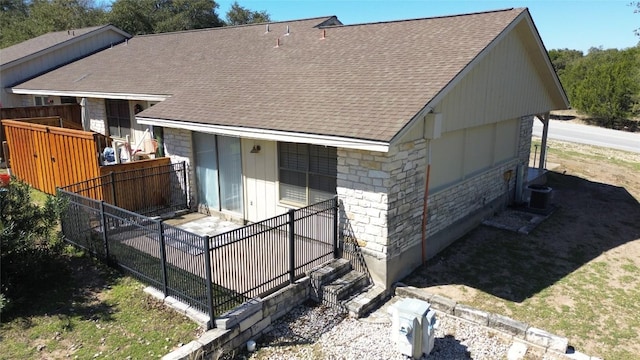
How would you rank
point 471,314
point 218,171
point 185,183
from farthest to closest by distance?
1. point 185,183
2. point 218,171
3. point 471,314

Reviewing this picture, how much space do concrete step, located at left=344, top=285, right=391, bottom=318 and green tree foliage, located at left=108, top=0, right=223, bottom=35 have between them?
42789mm

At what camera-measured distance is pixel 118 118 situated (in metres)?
16.3

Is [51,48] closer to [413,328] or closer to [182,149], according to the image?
[182,149]

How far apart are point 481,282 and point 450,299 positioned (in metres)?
1.07

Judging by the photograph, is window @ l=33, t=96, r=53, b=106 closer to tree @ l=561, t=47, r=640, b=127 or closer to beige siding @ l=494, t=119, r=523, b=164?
beige siding @ l=494, t=119, r=523, b=164

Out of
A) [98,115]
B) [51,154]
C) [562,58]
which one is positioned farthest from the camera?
[562,58]

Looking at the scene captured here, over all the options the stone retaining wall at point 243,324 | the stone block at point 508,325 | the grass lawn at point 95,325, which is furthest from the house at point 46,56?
the stone block at point 508,325

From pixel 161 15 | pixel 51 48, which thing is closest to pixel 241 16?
pixel 161 15

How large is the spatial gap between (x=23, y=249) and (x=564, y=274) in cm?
994

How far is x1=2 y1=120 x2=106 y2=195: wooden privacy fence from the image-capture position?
10.6 meters

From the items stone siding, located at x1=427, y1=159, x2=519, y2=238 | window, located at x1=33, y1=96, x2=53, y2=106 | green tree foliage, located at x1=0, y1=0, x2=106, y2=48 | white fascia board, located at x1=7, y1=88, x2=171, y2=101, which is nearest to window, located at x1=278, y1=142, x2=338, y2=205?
stone siding, located at x1=427, y1=159, x2=519, y2=238

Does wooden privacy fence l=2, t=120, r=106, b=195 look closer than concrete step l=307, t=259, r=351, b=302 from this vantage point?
No

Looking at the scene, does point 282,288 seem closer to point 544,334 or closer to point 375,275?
point 375,275

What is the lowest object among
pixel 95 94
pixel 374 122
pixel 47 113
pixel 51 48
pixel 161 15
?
pixel 47 113
